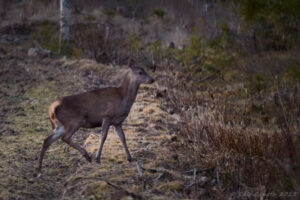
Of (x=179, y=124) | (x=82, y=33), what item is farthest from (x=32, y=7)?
(x=179, y=124)

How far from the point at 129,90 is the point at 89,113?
0.75 meters

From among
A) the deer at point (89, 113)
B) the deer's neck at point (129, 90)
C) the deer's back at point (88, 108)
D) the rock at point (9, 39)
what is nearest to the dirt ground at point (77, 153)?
the deer at point (89, 113)

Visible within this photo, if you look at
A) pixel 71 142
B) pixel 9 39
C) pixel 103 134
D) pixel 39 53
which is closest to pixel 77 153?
pixel 71 142

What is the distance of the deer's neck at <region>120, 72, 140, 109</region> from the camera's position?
7.38 metres

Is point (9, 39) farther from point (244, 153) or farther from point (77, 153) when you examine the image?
point (244, 153)

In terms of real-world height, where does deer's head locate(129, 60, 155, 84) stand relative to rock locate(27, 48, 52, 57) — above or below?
above

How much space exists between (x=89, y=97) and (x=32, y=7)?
19587 mm

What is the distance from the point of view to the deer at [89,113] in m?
7.02

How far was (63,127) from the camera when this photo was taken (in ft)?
23.1

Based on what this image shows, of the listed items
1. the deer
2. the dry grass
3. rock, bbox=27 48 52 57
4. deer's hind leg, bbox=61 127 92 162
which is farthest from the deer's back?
rock, bbox=27 48 52 57

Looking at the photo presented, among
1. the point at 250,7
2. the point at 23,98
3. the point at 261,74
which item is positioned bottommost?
the point at 23,98

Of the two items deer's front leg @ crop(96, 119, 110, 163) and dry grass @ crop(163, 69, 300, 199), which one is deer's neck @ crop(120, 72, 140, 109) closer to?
deer's front leg @ crop(96, 119, 110, 163)

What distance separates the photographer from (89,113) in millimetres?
7180

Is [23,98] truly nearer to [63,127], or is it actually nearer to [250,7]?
[63,127]
